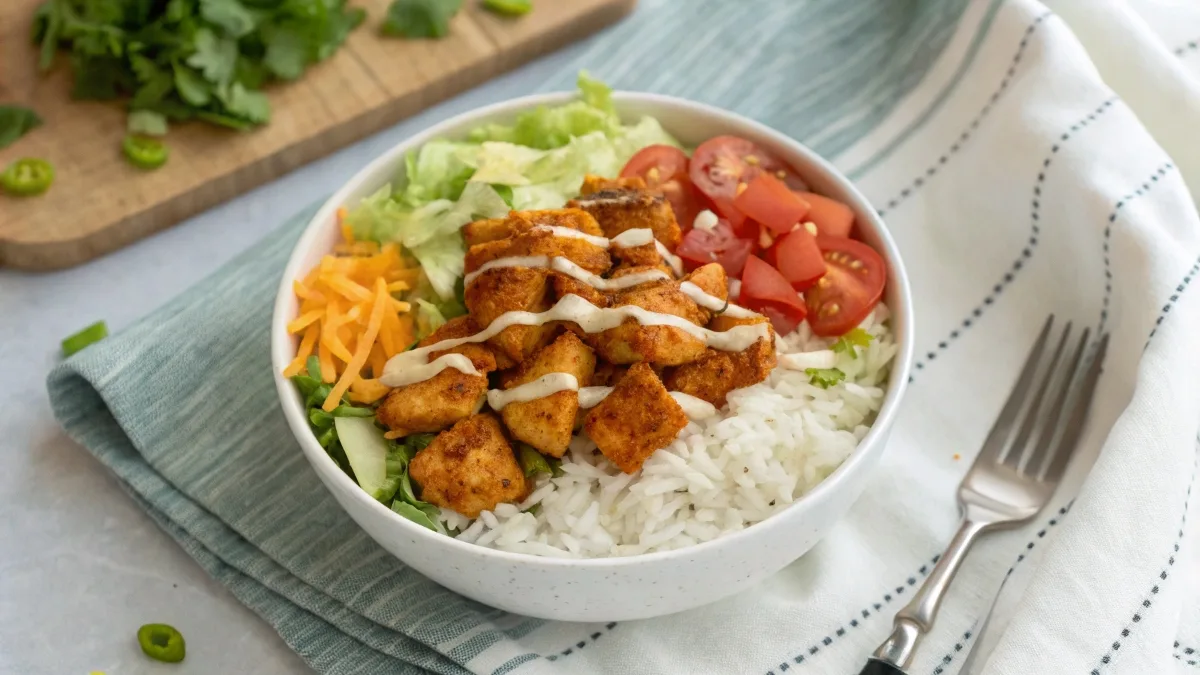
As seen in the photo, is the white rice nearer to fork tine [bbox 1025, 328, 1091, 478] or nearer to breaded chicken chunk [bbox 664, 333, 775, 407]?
breaded chicken chunk [bbox 664, 333, 775, 407]

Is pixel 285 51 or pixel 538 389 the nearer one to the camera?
pixel 538 389

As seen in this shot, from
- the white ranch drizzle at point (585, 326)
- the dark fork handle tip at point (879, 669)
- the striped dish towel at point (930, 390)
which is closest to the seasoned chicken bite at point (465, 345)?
the white ranch drizzle at point (585, 326)

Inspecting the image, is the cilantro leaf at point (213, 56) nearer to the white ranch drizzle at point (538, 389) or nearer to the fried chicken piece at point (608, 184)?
the fried chicken piece at point (608, 184)

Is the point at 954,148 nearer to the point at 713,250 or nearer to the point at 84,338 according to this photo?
the point at 713,250

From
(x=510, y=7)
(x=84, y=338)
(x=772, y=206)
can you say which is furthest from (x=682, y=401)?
(x=510, y=7)

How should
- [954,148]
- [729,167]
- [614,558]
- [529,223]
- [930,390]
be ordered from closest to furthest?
[614,558], [529,223], [729,167], [930,390], [954,148]

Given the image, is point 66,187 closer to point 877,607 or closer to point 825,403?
point 825,403

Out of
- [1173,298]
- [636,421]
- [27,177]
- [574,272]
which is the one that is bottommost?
[27,177]
